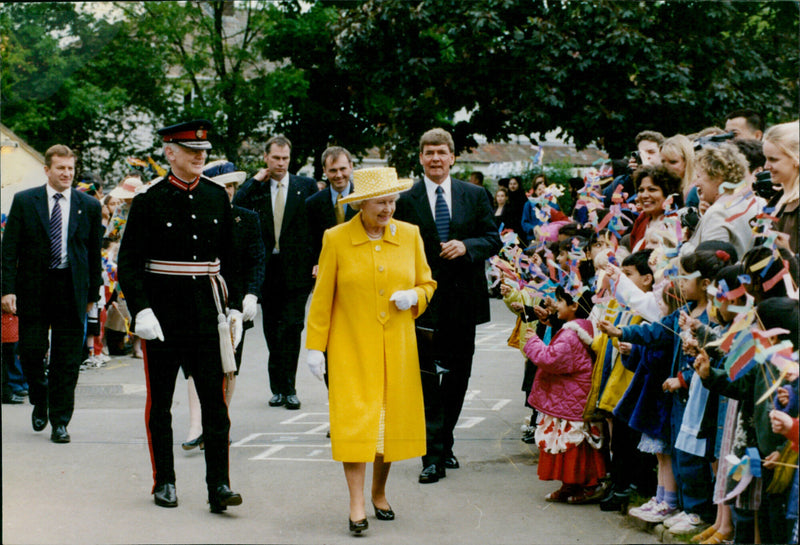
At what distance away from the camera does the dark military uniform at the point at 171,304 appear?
583 centimetres

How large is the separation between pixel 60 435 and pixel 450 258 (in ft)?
10.9

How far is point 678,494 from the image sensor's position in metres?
5.35

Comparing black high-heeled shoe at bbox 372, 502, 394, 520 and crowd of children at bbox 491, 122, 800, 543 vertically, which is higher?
crowd of children at bbox 491, 122, 800, 543

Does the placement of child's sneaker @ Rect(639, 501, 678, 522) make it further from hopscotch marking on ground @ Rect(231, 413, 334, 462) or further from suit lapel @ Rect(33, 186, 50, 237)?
suit lapel @ Rect(33, 186, 50, 237)

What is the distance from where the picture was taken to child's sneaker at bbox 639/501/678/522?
5273mm

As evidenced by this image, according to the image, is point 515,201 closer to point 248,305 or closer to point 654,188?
point 654,188

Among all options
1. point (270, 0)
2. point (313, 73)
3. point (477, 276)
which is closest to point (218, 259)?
point (477, 276)

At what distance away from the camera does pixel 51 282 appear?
25.9ft

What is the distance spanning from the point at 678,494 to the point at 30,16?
442 inches

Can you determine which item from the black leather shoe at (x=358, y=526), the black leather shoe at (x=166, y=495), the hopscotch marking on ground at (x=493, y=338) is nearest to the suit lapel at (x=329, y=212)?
the black leather shoe at (x=166, y=495)

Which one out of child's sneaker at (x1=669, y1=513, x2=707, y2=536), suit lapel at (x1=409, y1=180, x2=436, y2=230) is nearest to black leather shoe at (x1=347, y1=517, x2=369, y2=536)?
child's sneaker at (x1=669, y1=513, x2=707, y2=536)

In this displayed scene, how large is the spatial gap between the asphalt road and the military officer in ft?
1.50

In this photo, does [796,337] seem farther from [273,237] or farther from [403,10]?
[403,10]

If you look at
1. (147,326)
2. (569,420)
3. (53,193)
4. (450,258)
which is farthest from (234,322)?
(53,193)
